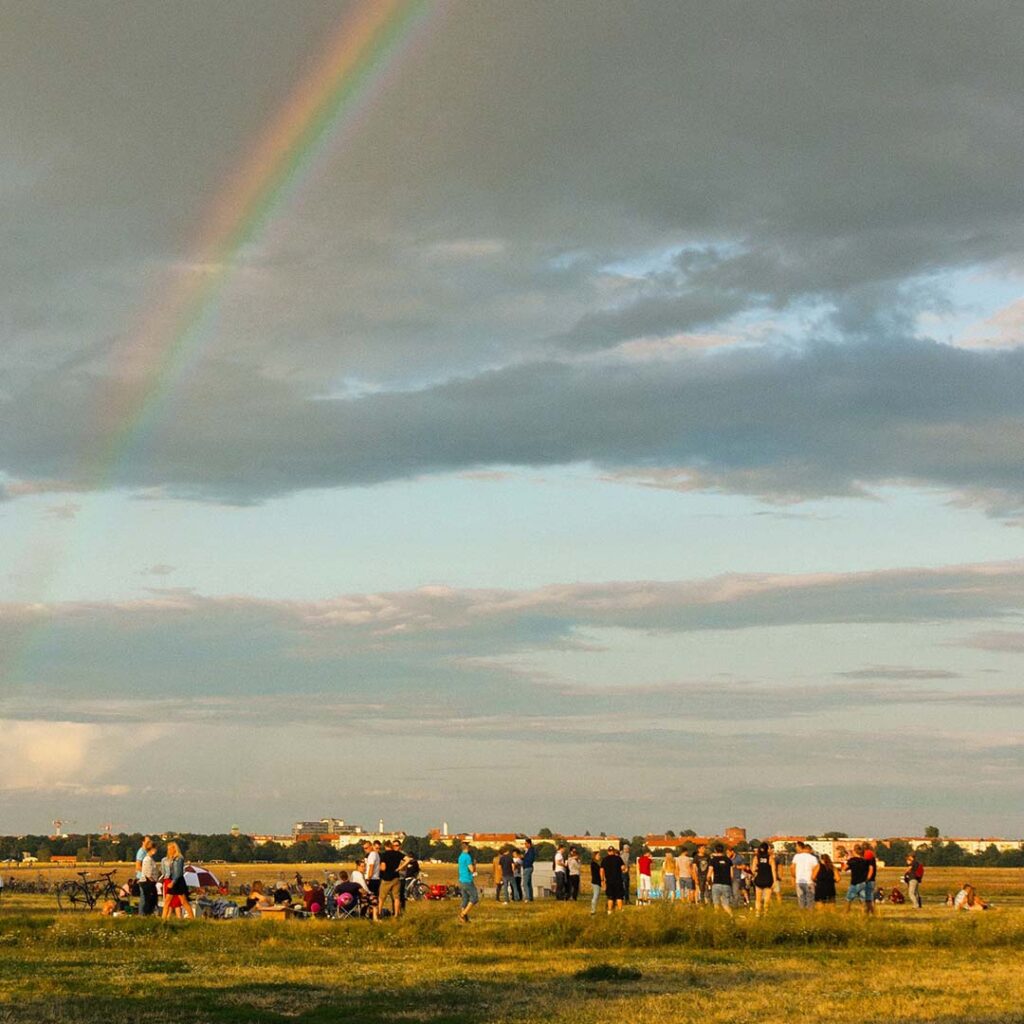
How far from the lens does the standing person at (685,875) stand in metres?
38.6

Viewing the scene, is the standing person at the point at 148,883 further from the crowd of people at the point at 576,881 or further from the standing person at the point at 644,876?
the standing person at the point at 644,876

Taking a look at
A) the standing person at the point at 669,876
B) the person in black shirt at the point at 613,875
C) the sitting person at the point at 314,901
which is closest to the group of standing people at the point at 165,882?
the sitting person at the point at 314,901

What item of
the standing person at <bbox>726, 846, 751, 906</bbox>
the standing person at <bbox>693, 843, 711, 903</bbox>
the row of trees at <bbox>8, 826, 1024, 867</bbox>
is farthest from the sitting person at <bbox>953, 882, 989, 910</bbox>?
the row of trees at <bbox>8, 826, 1024, 867</bbox>

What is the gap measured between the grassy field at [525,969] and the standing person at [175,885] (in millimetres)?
1727

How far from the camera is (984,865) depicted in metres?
159

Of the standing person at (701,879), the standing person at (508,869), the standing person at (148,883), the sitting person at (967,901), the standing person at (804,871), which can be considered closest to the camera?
the standing person at (804,871)

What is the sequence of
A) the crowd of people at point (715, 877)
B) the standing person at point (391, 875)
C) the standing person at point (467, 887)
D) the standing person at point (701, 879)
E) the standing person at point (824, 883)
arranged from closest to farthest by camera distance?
the standing person at point (467, 887) < the standing person at point (391, 875) < the crowd of people at point (715, 877) < the standing person at point (824, 883) < the standing person at point (701, 879)

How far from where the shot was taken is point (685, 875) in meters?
38.8

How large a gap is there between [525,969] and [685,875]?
18.4 metres

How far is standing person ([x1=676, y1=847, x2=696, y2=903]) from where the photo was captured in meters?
38.6

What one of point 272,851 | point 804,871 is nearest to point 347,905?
point 804,871

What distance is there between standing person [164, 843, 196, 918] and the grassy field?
1.73 meters

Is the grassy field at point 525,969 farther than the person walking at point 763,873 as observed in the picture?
No

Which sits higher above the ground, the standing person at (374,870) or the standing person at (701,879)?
the standing person at (374,870)
